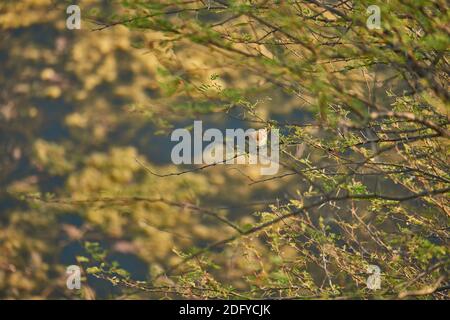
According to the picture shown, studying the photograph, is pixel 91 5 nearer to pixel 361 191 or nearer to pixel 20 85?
pixel 20 85

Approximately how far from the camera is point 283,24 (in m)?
1.97

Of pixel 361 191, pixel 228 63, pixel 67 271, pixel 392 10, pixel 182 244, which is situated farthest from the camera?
pixel 182 244

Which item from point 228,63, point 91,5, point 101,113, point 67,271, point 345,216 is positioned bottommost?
point 67,271

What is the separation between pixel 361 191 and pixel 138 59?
2816 millimetres

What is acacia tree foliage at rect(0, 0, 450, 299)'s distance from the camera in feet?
6.49

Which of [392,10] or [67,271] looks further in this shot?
[67,271]

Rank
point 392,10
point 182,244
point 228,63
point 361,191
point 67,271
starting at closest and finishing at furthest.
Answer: point 228,63
point 392,10
point 361,191
point 67,271
point 182,244

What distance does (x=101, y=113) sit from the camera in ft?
16.7

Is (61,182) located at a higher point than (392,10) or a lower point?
lower

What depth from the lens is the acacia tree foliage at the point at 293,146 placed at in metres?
1.98

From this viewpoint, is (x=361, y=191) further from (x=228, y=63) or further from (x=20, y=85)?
(x=20, y=85)

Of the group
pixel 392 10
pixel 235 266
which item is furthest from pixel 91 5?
pixel 392 10

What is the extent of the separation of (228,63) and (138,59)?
3.36m

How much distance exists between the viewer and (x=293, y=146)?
3891 millimetres
